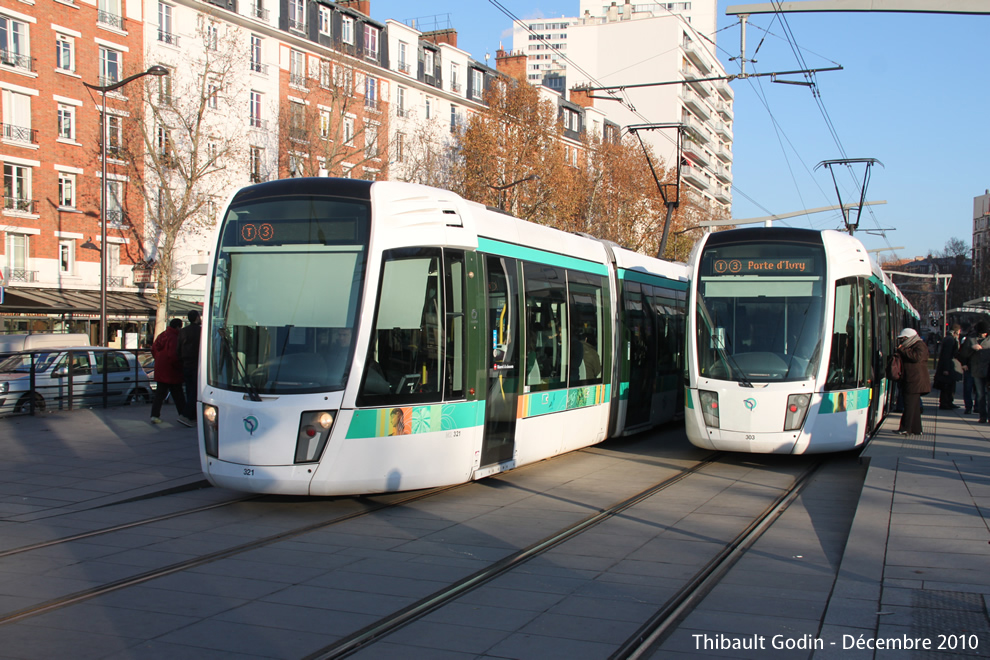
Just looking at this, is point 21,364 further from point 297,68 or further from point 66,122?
point 297,68

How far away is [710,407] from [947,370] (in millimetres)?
9304

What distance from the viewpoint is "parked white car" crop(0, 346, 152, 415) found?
1588 centimetres

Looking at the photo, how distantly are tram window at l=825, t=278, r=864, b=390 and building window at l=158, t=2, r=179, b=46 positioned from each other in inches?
1456

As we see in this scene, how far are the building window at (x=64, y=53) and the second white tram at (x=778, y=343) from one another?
34.5 meters

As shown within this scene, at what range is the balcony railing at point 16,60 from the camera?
36500 mm

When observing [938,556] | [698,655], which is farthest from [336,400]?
[938,556]

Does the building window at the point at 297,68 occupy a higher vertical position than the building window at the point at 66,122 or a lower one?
higher

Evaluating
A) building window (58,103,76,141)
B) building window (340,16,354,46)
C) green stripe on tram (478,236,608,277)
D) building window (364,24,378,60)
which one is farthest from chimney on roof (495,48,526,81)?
green stripe on tram (478,236,608,277)

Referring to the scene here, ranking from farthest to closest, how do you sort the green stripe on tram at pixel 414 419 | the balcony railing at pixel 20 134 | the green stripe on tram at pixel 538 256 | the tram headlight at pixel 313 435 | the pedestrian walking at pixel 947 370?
the balcony railing at pixel 20 134
the pedestrian walking at pixel 947 370
the green stripe on tram at pixel 538 256
the green stripe on tram at pixel 414 419
the tram headlight at pixel 313 435

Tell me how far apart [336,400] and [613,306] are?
6430 millimetres

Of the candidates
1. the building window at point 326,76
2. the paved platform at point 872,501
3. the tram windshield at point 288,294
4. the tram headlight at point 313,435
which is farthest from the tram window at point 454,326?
the building window at point 326,76

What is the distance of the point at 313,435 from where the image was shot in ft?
26.9

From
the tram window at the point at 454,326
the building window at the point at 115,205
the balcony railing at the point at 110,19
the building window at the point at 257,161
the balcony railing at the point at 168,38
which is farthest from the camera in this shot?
the building window at the point at 257,161

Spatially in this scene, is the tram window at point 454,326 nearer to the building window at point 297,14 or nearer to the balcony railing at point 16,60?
the balcony railing at point 16,60
